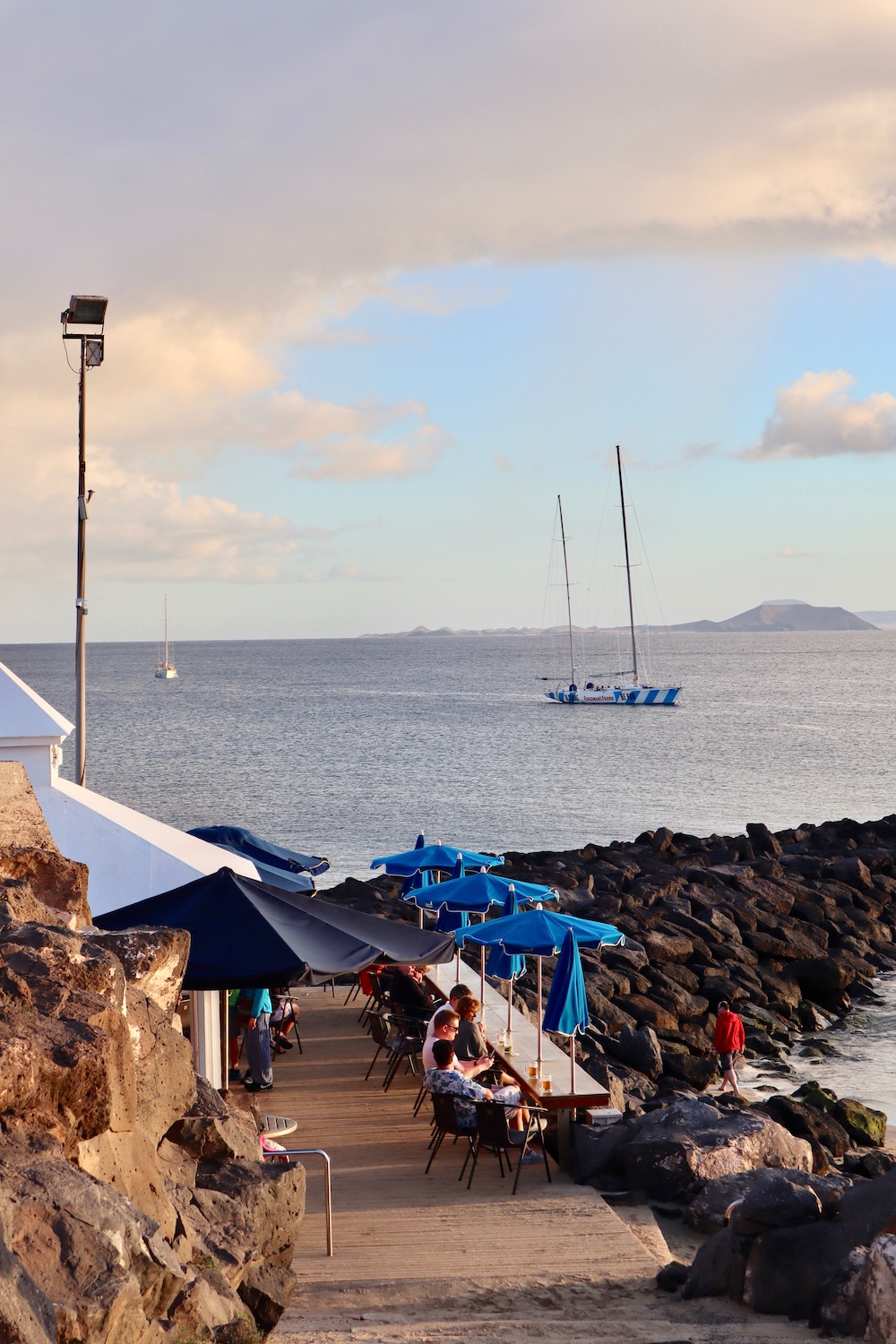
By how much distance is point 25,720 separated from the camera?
1261 centimetres

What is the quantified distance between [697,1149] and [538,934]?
2.57 metres

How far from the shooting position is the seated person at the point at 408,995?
13.5 m

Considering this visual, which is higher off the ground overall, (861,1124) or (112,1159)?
→ (112,1159)

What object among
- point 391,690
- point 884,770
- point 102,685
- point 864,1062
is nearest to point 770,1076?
point 864,1062

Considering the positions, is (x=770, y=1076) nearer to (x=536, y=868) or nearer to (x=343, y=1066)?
(x=343, y=1066)

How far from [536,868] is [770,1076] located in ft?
49.1

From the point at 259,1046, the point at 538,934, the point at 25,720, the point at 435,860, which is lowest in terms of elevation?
the point at 259,1046

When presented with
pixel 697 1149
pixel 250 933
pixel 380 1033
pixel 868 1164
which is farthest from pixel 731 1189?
pixel 250 933

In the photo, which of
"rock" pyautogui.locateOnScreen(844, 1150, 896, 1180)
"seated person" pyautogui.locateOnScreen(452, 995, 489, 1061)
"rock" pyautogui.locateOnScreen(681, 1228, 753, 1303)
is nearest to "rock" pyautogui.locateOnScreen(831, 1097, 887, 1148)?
"rock" pyautogui.locateOnScreen(844, 1150, 896, 1180)

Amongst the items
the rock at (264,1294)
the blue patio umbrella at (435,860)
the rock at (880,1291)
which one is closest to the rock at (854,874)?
the blue patio umbrella at (435,860)

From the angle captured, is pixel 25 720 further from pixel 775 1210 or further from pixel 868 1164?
pixel 868 1164

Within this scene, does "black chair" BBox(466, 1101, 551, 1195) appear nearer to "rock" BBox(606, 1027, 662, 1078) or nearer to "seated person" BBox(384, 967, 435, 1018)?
"seated person" BBox(384, 967, 435, 1018)

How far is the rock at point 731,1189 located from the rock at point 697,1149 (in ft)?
0.71

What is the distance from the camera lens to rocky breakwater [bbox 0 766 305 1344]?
456cm
